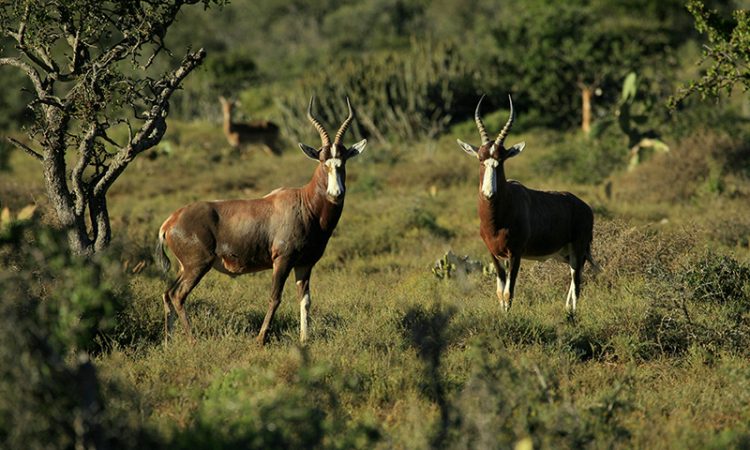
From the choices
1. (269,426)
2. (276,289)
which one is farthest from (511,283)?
(269,426)

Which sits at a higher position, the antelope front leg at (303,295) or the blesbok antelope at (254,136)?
the antelope front leg at (303,295)

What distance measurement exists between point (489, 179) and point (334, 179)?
1974 mm

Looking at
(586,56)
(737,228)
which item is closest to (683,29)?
(586,56)

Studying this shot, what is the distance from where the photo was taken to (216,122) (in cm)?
3744

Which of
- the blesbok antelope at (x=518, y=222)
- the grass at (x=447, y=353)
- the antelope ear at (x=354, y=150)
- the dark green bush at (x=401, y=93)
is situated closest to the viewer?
the grass at (x=447, y=353)

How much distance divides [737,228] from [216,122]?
26381mm

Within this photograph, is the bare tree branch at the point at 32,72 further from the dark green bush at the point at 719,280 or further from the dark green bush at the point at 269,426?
the dark green bush at the point at 719,280

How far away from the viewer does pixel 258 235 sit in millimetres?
9312

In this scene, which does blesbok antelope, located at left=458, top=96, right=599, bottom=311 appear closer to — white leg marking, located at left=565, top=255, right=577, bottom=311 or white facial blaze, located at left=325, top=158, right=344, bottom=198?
white leg marking, located at left=565, top=255, right=577, bottom=311

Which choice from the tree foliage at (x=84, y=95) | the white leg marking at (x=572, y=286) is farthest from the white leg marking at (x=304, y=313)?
the white leg marking at (x=572, y=286)

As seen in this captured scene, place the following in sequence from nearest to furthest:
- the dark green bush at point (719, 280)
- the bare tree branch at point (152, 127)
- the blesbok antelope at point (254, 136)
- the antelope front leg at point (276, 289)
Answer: the antelope front leg at point (276, 289) < the bare tree branch at point (152, 127) < the dark green bush at point (719, 280) < the blesbok antelope at point (254, 136)

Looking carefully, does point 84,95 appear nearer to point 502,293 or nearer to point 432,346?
point 432,346

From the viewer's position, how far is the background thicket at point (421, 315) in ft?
19.0

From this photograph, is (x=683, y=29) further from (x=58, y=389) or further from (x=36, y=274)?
(x=58, y=389)
